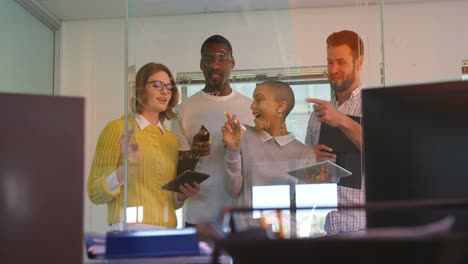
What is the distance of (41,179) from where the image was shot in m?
0.88

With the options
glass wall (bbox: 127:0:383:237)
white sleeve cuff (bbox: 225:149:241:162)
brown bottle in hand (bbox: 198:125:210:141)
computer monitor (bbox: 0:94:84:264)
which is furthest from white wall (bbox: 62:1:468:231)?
computer monitor (bbox: 0:94:84:264)

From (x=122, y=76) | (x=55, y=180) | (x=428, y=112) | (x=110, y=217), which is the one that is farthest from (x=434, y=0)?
(x=55, y=180)

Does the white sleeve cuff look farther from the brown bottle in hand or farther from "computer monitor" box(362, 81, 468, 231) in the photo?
"computer monitor" box(362, 81, 468, 231)

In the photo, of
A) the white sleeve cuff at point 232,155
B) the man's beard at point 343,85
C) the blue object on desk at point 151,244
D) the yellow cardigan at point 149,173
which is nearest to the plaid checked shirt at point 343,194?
the man's beard at point 343,85

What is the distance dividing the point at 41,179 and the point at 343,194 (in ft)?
6.17

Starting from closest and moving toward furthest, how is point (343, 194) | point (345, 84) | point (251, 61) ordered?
point (343, 194), point (345, 84), point (251, 61)

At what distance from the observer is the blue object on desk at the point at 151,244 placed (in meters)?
0.87

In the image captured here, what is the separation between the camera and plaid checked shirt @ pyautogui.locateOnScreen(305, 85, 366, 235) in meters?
2.36

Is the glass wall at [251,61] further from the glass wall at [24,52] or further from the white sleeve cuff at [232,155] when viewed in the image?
A: the glass wall at [24,52]

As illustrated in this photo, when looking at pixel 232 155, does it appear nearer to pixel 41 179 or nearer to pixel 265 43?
pixel 265 43

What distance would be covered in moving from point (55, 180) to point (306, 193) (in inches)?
73.6

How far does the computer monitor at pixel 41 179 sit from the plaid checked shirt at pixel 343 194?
5.04ft

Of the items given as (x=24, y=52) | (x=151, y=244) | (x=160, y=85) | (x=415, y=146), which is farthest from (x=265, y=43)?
(x=151, y=244)

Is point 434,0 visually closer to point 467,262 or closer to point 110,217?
point 110,217
